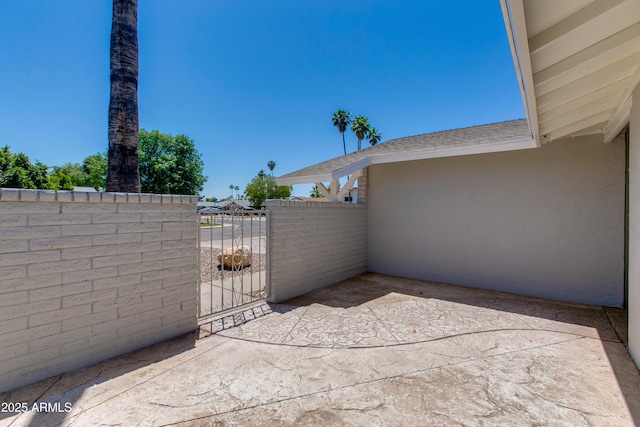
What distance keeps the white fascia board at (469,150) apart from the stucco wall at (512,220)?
79 centimetres

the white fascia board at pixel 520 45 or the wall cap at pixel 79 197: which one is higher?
the white fascia board at pixel 520 45

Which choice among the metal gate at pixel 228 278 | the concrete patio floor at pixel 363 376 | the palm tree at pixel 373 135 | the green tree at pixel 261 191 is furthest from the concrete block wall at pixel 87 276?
the green tree at pixel 261 191

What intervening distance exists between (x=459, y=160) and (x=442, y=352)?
16.8ft

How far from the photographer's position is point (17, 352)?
8.61ft

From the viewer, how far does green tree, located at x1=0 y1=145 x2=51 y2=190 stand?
738 inches

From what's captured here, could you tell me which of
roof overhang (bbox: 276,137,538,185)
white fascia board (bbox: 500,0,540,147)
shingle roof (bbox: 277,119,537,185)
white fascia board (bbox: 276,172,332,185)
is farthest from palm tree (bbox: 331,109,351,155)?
white fascia board (bbox: 500,0,540,147)

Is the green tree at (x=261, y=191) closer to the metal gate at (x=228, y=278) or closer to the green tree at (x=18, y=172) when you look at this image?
the green tree at (x=18, y=172)

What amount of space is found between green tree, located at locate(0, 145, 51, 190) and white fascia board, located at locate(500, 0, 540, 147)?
91.1 ft

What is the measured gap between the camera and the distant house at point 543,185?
2.48 m

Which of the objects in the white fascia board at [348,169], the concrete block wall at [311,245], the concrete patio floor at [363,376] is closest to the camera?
the concrete patio floor at [363,376]

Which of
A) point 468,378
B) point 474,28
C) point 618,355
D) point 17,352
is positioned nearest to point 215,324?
point 17,352

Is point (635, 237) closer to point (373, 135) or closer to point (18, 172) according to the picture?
point (18, 172)

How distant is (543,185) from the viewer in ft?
19.6

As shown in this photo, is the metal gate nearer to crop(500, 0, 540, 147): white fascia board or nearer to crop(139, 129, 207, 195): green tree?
crop(500, 0, 540, 147): white fascia board
